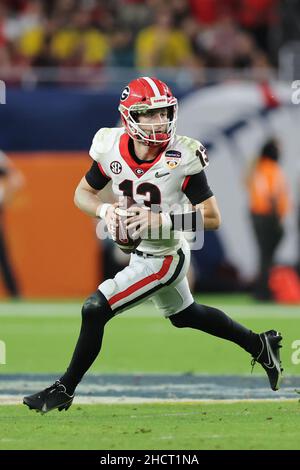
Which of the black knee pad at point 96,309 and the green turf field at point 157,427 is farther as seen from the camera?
the black knee pad at point 96,309

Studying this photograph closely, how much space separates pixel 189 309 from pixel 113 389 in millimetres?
945

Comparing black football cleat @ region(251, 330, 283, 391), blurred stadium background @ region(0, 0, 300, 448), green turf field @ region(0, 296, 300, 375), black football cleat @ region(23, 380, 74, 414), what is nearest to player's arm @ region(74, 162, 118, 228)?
black football cleat @ region(23, 380, 74, 414)

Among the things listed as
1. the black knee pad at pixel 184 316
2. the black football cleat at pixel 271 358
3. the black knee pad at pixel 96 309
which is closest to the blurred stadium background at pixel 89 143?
the black football cleat at pixel 271 358

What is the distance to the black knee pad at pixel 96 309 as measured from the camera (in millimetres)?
5461

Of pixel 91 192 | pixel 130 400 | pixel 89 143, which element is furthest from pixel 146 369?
pixel 89 143

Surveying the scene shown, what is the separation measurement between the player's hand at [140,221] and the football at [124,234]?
22 mm

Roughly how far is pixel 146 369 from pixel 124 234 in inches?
88.1

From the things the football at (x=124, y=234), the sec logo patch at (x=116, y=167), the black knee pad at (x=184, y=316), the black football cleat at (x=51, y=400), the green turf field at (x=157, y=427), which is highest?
the sec logo patch at (x=116, y=167)

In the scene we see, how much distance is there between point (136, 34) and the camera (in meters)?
13.0

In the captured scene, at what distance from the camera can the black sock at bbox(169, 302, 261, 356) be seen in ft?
19.3

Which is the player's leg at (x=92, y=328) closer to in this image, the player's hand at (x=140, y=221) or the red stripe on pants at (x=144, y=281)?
the red stripe on pants at (x=144, y=281)

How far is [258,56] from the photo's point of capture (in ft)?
42.1
